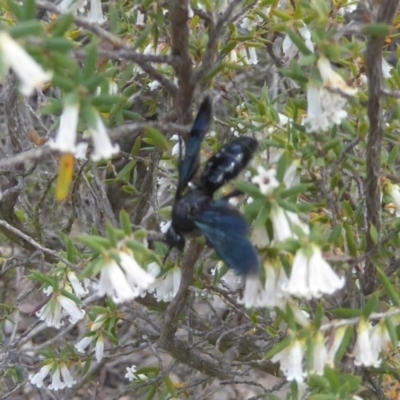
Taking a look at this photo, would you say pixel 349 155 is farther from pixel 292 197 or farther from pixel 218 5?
pixel 218 5

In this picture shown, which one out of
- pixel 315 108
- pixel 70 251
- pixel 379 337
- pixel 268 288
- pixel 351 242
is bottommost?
pixel 70 251

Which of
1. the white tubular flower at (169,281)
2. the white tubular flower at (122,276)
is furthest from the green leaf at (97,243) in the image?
the white tubular flower at (169,281)

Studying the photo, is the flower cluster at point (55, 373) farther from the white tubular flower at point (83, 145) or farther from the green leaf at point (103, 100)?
the green leaf at point (103, 100)

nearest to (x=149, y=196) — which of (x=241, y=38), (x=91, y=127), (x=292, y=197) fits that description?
(x=241, y=38)

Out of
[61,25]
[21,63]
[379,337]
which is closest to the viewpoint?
[21,63]

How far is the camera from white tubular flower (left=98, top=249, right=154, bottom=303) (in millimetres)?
1386

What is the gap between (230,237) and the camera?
4.70ft

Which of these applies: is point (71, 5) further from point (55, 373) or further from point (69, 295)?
point (55, 373)

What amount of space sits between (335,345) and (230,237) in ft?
1.25

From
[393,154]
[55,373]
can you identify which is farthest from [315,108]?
[55,373]

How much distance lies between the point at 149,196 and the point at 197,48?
1007mm

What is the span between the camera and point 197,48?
6.57 ft

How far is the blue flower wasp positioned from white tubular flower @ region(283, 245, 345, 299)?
0.27ft

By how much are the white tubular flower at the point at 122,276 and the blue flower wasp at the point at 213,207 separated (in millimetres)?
174
